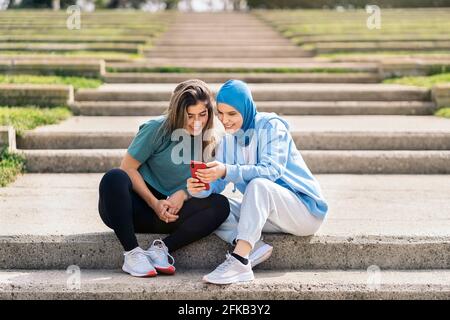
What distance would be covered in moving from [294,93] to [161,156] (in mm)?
3912

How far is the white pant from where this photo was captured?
325 centimetres

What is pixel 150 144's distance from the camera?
11.6 ft

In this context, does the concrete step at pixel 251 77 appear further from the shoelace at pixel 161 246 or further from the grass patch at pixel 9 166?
the shoelace at pixel 161 246

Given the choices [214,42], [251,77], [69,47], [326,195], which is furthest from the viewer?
[214,42]

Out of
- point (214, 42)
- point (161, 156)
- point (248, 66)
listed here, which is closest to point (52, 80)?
point (248, 66)

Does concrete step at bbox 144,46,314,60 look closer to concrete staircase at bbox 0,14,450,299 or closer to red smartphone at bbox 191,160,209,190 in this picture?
concrete staircase at bbox 0,14,450,299

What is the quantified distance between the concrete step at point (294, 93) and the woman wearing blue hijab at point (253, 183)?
11.6 ft

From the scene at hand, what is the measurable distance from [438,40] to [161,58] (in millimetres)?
4593

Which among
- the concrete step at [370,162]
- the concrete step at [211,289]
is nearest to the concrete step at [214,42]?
the concrete step at [370,162]

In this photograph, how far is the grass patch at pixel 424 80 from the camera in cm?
762

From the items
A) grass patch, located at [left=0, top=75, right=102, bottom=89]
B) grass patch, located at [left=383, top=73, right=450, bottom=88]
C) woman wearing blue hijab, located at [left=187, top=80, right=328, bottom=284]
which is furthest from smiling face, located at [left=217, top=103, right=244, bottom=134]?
grass patch, located at [left=383, top=73, right=450, bottom=88]

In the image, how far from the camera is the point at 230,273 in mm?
3195

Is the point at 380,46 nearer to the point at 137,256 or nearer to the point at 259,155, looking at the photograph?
the point at 259,155

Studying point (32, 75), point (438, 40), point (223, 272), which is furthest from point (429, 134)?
point (438, 40)
